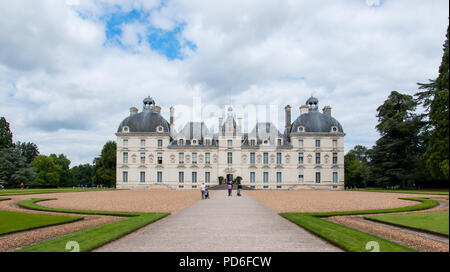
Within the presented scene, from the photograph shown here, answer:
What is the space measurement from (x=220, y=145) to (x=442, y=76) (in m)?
49.1

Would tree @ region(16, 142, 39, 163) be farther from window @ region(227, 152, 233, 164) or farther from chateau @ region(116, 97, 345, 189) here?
window @ region(227, 152, 233, 164)

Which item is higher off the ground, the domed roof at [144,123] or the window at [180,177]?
the domed roof at [144,123]

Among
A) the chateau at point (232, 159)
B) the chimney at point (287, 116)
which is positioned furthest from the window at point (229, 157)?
the chimney at point (287, 116)

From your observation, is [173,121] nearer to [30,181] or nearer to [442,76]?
[30,181]

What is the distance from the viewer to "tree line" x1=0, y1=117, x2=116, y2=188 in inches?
1681

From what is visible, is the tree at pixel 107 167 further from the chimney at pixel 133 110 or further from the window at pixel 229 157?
the window at pixel 229 157

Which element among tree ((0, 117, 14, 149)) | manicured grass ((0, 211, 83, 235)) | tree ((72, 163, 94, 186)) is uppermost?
tree ((0, 117, 14, 149))

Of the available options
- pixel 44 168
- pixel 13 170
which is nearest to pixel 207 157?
pixel 13 170

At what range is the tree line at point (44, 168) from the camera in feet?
140

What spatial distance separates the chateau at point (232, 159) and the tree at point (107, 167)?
35.7ft

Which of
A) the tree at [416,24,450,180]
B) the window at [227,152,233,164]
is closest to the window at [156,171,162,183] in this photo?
the window at [227,152,233,164]

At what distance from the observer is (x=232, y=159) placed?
5075 cm

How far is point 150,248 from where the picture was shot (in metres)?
6.90
